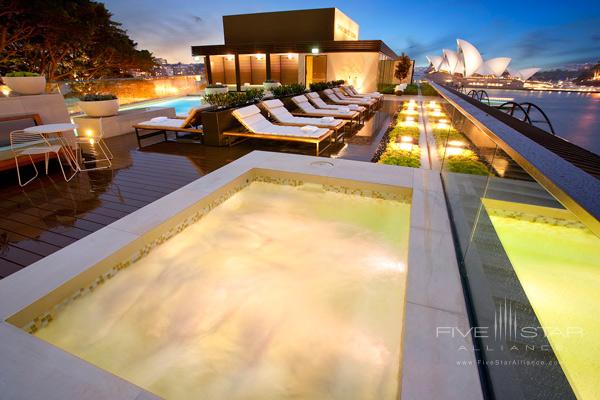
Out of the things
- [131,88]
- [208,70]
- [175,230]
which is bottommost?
[175,230]

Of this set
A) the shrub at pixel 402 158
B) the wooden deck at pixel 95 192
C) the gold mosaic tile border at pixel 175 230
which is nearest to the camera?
the gold mosaic tile border at pixel 175 230

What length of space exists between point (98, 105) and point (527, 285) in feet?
27.7

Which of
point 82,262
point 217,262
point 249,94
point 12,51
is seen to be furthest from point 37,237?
point 12,51

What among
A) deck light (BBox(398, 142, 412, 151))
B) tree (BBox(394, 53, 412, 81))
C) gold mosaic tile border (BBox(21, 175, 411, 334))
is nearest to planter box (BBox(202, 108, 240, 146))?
gold mosaic tile border (BBox(21, 175, 411, 334))

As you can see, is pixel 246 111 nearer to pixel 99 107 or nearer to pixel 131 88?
pixel 99 107

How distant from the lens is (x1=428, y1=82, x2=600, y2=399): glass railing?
1.23 m

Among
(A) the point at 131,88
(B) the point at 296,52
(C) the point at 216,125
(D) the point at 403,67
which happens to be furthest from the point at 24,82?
(D) the point at 403,67

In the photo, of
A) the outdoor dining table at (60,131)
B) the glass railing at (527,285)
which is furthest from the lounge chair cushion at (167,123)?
the glass railing at (527,285)

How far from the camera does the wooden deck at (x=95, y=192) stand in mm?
2889

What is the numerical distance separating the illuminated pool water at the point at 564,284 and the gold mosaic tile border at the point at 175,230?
6.31 feet

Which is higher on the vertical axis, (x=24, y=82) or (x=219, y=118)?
(x=24, y=82)

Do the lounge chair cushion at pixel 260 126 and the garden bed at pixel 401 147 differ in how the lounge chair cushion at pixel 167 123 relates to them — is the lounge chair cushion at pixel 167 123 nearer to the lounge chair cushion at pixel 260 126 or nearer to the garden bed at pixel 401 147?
the lounge chair cushion at pixel 260 126

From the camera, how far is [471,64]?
3681 centimetres

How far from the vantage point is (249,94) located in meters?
7.21
